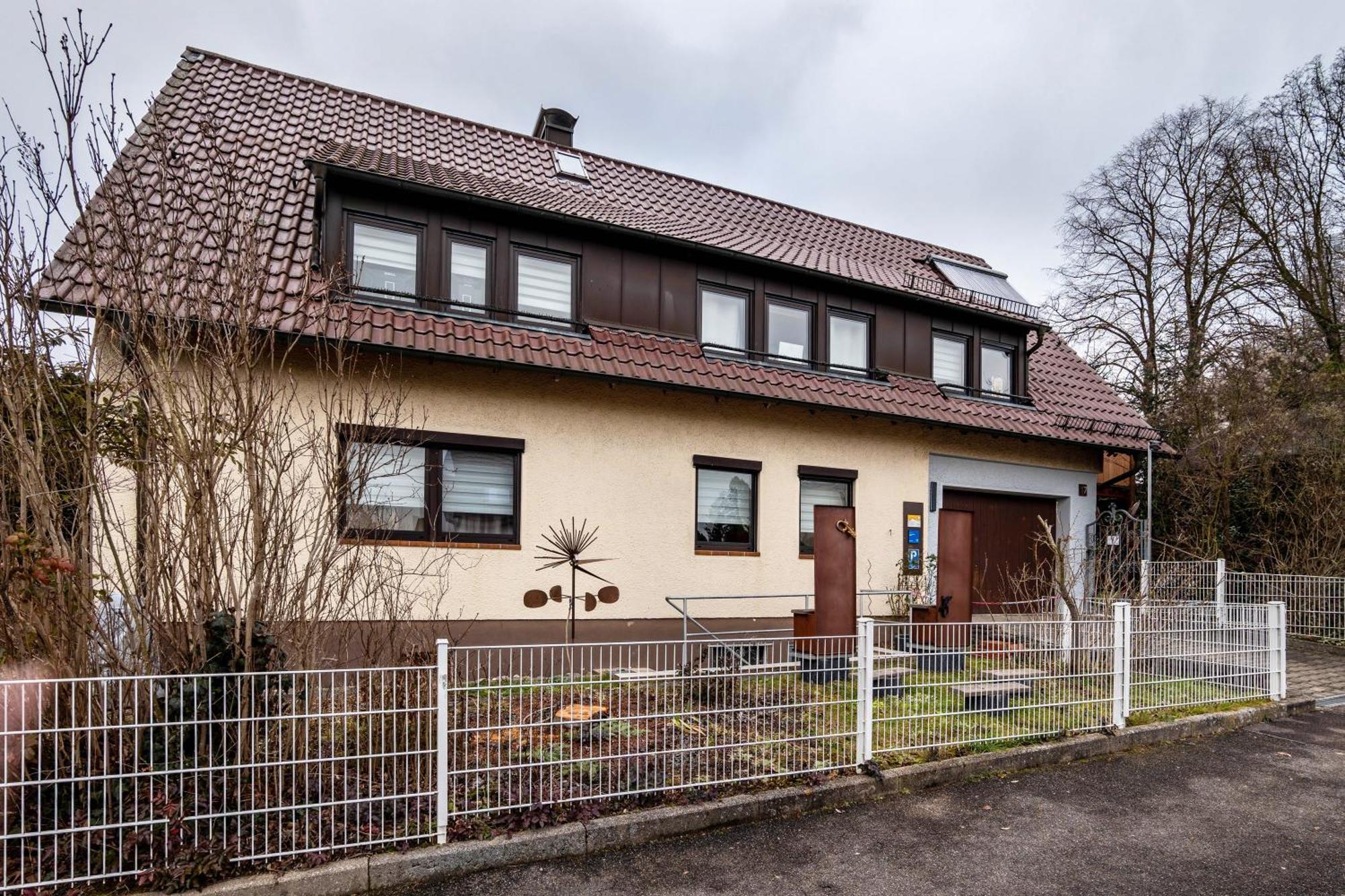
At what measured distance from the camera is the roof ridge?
38.8ft

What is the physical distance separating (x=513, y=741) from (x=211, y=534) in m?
2.04

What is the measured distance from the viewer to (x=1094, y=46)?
1202 cm

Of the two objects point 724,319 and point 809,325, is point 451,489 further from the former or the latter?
point 809,325

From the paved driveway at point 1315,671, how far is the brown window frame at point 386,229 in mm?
10600

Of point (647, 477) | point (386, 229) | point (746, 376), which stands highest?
point (386, 229)

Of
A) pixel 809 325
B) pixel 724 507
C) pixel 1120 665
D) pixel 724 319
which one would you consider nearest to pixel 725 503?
pixel 724 507

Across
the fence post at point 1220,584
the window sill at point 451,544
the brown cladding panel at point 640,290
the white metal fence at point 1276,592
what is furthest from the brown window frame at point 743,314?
the fence post at point 1220,584

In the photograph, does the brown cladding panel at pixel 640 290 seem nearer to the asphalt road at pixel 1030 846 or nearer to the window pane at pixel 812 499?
the window pane at pixel 812 499

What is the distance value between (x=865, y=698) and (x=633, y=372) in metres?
4.73

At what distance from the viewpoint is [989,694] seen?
6.44 metres

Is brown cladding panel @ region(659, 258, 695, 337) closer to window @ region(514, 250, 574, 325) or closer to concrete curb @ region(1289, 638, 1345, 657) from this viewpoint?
window @ region(514, 250, 574, 325)

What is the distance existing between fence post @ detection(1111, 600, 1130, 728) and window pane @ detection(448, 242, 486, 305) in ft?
23.7

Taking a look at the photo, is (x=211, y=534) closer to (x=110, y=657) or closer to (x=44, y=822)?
(x=110, y=657)

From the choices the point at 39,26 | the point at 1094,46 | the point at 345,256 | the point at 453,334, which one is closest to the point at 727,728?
the point at 453,334
